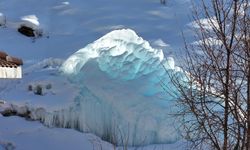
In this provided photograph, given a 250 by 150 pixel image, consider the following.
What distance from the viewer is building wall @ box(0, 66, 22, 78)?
410 inches

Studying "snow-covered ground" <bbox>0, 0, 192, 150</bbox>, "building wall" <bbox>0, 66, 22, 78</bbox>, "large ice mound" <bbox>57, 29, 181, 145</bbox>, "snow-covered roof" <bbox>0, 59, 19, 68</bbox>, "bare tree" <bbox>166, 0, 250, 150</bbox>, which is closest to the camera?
"bare tree" <bbox>166, 0, 250, 150</bbox>

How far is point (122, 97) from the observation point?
32.8 ft

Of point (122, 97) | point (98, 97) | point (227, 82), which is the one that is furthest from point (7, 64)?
point (227, 82)

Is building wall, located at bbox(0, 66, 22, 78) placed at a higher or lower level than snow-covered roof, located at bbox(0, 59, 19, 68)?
lower

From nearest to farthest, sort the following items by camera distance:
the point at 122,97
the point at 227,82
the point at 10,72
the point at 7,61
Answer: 1. the point at 227,82
2. the point at 122,97
3. the point at 7,61
4. the point at 10,72

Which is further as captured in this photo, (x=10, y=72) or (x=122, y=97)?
(x=10, y=72)

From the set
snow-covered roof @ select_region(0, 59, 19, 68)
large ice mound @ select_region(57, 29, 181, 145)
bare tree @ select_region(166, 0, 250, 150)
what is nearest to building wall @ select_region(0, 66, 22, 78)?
snow-covered roof @ select_region(0, 59, 19, 68)

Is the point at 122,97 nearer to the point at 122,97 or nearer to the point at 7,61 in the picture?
the point at 122,97

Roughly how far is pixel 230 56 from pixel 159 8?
8.98 m

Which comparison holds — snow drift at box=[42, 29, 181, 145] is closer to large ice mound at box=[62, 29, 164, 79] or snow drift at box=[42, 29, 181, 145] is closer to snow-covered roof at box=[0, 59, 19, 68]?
large ice mound at box=[62, 29, 164, 79]

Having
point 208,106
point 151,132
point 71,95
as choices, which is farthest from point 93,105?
point 208,106

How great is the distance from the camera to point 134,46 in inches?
416

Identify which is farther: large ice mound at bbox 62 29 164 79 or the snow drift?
large ice mound at bbox 62 29 164 79

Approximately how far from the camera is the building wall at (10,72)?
10.4m
